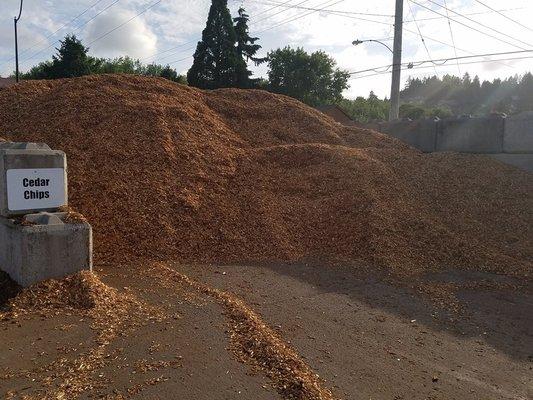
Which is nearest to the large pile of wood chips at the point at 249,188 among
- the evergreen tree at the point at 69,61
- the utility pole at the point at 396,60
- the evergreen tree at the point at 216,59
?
the utility pole at the point at 396,60

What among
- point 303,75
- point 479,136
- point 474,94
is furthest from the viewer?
point 474,94

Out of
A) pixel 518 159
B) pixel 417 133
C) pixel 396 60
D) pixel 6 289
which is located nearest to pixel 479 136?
pixel 518 159

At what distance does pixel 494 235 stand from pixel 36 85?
10414 mm

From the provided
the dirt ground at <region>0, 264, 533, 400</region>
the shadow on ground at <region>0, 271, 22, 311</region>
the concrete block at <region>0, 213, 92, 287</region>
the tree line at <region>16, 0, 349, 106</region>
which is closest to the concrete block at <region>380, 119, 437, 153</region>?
the dirt ground at <region>0, 264, 533, 400</region>

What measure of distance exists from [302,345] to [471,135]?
31.7 ft

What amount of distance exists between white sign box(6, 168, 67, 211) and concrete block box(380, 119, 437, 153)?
10.4 m

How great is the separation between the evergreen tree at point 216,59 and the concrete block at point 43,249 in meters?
31.7

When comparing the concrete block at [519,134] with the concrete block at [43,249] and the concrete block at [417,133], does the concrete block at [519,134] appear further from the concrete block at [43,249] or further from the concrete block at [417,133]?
the concrete block at [43,249]

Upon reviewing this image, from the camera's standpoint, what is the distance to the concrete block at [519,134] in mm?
10750

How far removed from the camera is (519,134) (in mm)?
11008

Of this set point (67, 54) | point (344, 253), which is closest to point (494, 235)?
point (344, 253)

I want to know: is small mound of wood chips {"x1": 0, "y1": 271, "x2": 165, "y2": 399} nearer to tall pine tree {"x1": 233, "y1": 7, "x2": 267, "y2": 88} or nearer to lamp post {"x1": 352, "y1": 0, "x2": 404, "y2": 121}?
lamp post {"x1": 352, "y1": 0, "x2": 404, "y2": 121}

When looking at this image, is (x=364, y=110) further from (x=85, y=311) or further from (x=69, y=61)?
A: (x=85, y=311)

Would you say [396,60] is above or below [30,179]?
above
